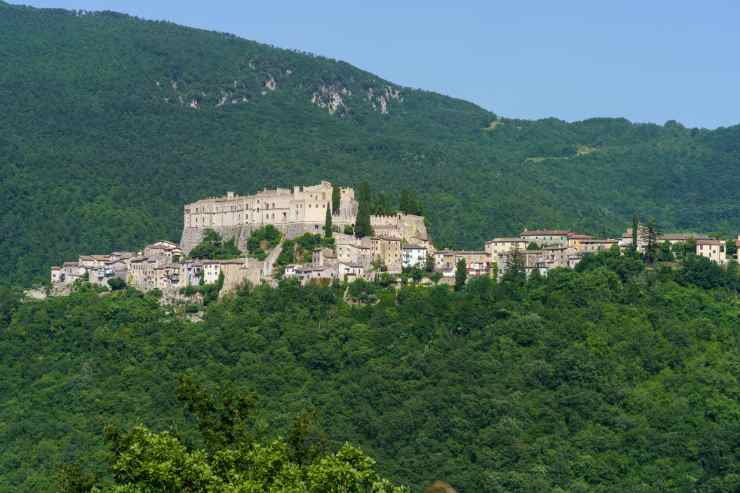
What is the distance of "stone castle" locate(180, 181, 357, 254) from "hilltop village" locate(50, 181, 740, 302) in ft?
0.16

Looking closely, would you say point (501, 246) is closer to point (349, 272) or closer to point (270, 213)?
point (349, 272)

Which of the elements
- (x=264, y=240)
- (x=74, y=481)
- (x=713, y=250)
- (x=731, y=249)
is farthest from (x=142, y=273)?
(x=74, y=481)

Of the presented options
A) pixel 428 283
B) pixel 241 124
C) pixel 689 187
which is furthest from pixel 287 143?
pixel 428 283

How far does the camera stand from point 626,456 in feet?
248

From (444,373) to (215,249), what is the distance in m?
17.5

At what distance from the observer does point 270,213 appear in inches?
3706

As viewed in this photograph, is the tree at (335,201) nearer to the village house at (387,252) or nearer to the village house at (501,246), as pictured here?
the village house at (387,252)

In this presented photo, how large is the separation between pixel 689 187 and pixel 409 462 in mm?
107081

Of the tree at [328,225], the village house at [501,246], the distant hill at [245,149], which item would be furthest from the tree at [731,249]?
the distant hill at [245,149]

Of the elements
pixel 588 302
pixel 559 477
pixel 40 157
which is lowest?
pixel 559 477

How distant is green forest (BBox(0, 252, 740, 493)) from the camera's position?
75.0 m

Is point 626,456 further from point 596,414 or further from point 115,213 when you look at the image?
point 115,213

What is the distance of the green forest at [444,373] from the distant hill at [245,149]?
28.1 metres

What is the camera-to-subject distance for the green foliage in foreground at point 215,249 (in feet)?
305
